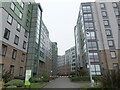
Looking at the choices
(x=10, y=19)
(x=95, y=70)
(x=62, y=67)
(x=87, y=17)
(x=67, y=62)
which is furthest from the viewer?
(x=62, y=67)

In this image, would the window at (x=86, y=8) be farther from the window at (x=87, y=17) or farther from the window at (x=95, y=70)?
the window at (x=95, y=70)

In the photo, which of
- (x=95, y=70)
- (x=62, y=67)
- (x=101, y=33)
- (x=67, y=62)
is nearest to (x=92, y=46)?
(x=101, y=33)

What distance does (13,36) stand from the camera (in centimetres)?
2736

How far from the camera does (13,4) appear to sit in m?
27.9

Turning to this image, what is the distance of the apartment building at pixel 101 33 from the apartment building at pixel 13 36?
57.8ft

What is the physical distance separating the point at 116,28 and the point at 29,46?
2895cm

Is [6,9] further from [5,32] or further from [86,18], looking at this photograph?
[86,18]

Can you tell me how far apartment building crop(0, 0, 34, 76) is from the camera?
77.0 ft

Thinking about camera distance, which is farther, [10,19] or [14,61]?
[14,61]

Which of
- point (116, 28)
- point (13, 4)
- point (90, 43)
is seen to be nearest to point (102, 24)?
point (116, 28)

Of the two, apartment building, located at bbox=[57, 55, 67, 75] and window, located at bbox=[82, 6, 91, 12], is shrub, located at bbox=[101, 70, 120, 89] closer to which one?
window, located at bbox=[82, 6, 91, 12]

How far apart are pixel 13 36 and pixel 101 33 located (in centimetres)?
2838

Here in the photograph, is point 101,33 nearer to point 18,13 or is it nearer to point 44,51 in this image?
point 44,51

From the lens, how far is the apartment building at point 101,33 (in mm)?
39375
